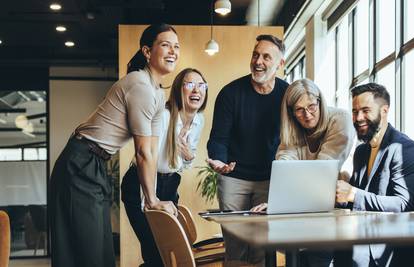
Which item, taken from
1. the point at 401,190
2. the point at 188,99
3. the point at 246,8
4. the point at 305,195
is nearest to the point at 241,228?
the point at 305,195

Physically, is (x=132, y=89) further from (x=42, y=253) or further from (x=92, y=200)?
(x=42, y=253)

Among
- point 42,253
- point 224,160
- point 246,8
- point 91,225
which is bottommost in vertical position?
point 42,253

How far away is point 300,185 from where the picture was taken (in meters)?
2.56

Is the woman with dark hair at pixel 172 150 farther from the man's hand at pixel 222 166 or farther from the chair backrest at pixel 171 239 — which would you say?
the chair backrest at pixel 171 239

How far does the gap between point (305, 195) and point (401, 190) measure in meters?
0.48

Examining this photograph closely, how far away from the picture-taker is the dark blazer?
2695 mm

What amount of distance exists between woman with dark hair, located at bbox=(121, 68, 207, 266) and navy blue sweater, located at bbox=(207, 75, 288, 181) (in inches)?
18.5

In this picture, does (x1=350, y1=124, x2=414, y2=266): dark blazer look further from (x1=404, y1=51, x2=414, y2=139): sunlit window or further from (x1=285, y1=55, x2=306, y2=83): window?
(x1=285, y1=55, x2=306, y2=83): window

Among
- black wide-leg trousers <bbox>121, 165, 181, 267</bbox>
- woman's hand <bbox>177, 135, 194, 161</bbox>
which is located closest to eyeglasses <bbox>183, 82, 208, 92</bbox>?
woman's hand <bbox>177, 135, 194, 161</bbox>

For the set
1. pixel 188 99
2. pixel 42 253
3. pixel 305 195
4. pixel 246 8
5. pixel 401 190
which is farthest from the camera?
pixel 42 253

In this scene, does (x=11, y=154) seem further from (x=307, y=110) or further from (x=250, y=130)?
(x=307, y=110)

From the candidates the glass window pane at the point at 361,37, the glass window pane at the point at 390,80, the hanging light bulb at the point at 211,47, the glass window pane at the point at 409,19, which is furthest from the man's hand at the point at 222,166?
the hanging light bulb at the point at 211,47

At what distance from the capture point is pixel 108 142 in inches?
108

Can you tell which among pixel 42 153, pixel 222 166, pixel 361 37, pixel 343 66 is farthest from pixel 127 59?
pixel 222 166
